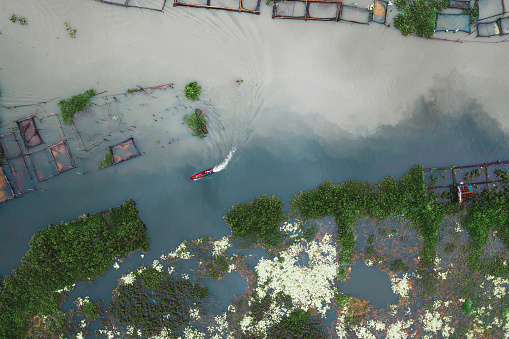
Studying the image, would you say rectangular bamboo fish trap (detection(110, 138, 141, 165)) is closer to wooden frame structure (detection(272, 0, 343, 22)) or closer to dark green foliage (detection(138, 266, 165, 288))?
dark green foliage (detection(138, 266, 165, 288))

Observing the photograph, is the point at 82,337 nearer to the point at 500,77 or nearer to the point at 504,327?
the point at 504,327

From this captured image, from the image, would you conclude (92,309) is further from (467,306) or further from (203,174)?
(467,306)

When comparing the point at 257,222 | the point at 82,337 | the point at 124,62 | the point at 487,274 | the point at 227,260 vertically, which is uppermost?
the point at 124,62

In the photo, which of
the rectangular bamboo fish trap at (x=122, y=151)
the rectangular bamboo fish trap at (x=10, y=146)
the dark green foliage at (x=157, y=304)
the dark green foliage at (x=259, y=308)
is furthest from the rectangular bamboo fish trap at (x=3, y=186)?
the dark green foliage at (x=259, y=308)

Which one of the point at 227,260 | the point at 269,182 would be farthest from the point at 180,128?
the point at 227,260

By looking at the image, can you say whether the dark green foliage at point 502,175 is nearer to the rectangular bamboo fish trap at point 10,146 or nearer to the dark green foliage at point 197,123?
the dark green foliage at point 197,123

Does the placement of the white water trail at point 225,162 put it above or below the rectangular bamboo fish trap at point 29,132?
below
